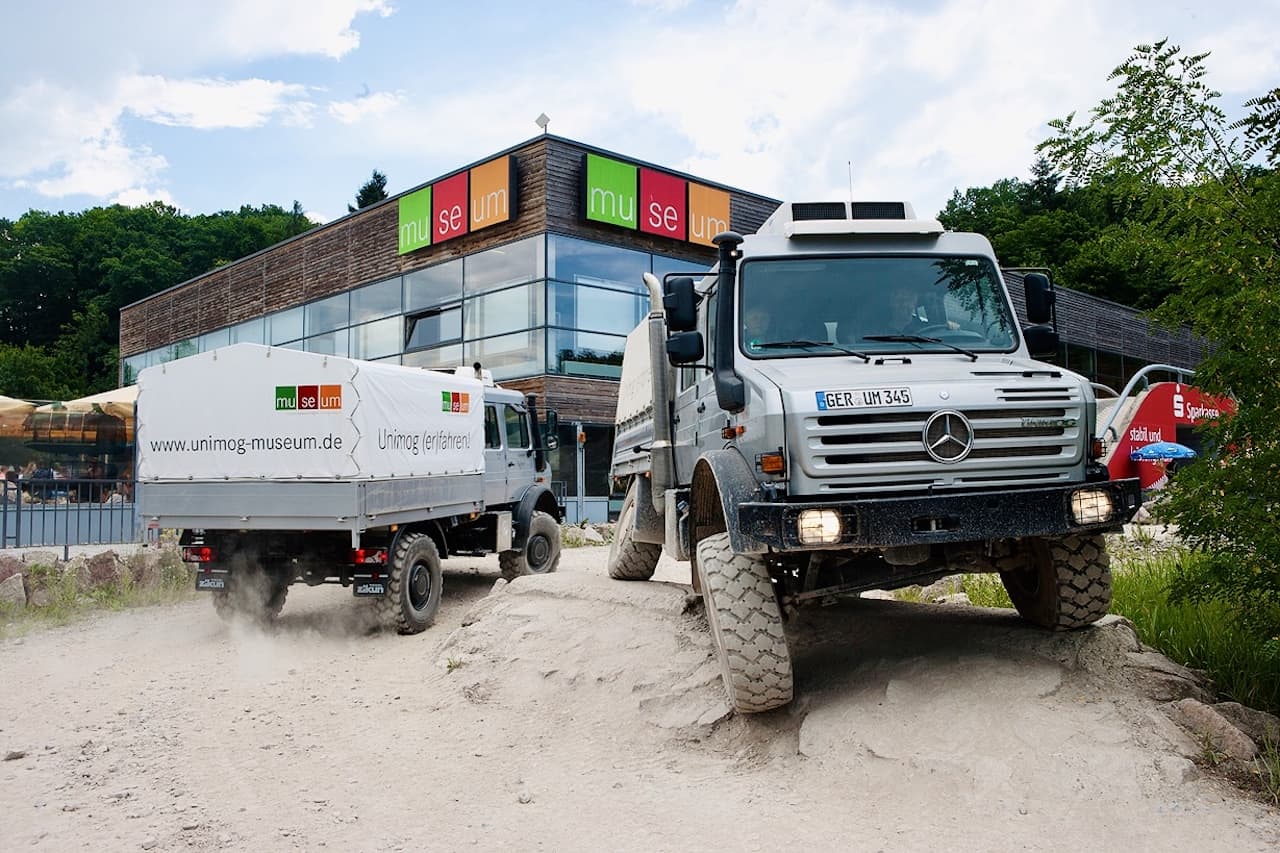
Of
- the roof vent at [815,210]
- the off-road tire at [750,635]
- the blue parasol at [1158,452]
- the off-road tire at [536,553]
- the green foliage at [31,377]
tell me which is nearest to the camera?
the off-road tire at [750,635]

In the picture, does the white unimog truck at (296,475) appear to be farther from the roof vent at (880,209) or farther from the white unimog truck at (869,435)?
the roof vent at (880,209)

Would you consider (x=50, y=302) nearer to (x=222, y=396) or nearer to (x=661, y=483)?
(x=222, y=396)

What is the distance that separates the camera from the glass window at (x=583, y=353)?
2177 centimetres

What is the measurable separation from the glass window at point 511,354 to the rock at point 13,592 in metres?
12.0

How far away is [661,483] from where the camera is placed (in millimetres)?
7723

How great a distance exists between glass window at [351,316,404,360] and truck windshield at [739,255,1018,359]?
68.4ft

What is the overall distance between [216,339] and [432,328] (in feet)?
41.4

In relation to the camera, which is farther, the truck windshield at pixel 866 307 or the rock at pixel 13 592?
the rock at pixel 13 592

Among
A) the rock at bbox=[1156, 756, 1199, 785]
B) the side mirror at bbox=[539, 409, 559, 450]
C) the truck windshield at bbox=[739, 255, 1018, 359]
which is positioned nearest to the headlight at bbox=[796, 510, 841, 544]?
the truck windshield at bbox=[739, 255, 1018, 359]

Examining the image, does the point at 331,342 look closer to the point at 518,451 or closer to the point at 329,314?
the point at 329,314

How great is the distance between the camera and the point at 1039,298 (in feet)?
19.9

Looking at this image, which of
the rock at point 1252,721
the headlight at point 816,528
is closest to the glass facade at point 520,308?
the headlight at point 816,528

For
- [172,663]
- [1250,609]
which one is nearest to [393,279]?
[172,663]

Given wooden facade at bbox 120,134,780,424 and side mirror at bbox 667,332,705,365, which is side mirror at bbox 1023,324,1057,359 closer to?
side mirror at bbox 667,332,705,365
